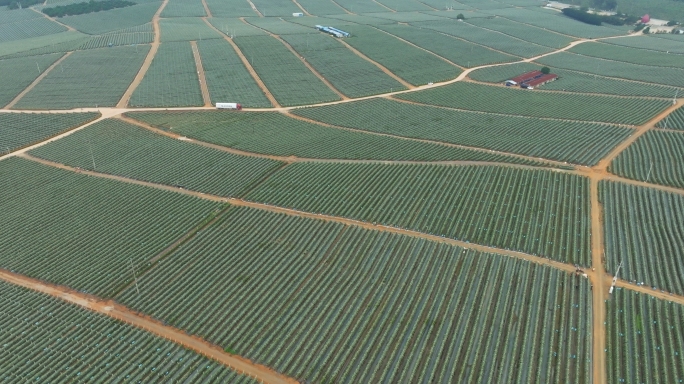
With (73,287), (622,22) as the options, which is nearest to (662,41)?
(622,22)

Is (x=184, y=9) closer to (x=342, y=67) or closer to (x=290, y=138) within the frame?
(x=342, y=67)

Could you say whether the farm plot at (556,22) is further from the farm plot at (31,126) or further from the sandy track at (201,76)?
the farm plot at (31,126)

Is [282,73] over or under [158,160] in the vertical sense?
over

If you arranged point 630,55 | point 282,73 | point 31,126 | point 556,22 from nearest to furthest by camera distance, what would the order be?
1. point 31,126
2. point 282,73
3. point 630,55
4. point 556,22

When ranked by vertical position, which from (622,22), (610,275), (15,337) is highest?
(622,22)

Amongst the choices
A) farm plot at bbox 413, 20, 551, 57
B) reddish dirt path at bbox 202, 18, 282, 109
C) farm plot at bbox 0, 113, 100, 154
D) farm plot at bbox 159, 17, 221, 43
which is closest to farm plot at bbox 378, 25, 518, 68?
farm plot at bbox 413, 20, 551, 57

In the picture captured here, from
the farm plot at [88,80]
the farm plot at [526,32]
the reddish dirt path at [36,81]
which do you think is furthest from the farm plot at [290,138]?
the farm plot at [526,32]

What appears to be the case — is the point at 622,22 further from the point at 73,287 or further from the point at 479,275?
the point at 73,287

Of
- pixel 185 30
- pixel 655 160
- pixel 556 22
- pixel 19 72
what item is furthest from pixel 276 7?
pixel 655 160
